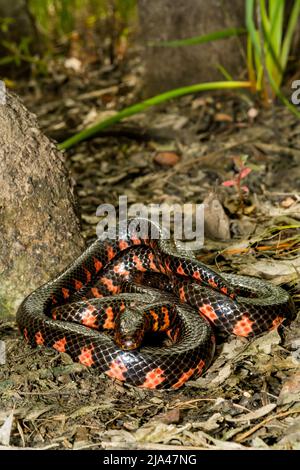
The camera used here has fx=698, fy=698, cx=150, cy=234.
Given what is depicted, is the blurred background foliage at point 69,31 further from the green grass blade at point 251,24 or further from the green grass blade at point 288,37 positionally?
the green grass blade at point 251,24

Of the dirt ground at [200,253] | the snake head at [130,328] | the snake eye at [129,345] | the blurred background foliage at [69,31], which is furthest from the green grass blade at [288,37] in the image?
the snake eye at [129,345]

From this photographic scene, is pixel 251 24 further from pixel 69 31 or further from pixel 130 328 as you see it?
pixel 69 31

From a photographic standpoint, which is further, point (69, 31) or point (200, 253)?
point (69, 31)

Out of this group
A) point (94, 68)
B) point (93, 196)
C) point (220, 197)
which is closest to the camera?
point (220, 197)

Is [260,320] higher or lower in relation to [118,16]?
lower

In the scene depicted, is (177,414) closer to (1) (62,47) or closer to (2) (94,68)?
(2) (94,68)

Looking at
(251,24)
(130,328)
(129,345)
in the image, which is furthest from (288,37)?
(129,345)
